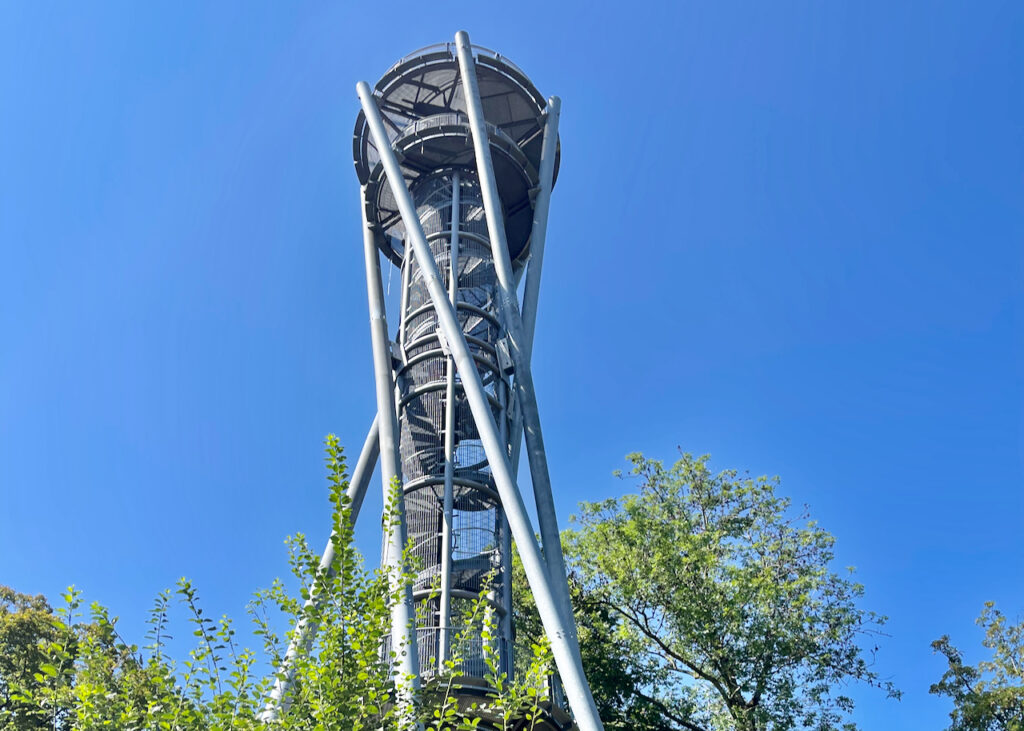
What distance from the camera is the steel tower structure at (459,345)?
12.8 meters

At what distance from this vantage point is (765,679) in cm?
1878

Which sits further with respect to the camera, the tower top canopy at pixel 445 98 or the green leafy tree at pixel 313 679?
the tower top canopy at pixel 445 98

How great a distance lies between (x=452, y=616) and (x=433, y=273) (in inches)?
227

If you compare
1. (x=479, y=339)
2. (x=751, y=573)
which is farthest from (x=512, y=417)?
(x=751, y=573)

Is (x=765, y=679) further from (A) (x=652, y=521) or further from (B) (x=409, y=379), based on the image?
(B) (x=409, y=379)

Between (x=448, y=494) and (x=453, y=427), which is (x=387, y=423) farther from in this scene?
(x=448, y=494)

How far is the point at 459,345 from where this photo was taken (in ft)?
45.1

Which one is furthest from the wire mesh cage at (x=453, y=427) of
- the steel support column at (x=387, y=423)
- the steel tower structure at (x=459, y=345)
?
the steel support column at (x=387, y=423)

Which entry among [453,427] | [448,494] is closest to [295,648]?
[448,494]

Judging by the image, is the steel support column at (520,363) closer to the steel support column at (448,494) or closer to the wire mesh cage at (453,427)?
the wire mesh cage at (453,427)

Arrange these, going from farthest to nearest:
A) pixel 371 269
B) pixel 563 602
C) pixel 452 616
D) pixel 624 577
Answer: pixel 624 577, pixel 371 269, pixel 452 616, pixel 563 602

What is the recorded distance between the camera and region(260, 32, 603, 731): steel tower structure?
12.8 meters

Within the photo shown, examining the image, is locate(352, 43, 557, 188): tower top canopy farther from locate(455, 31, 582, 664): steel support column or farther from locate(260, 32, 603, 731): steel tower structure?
locate(455, 31, 582, 664): steel support column

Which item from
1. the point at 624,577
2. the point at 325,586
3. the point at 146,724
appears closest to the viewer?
the point at 146,724
